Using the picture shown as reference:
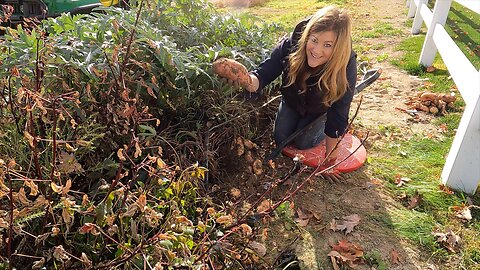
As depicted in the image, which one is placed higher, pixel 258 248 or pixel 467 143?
pixel 467 143

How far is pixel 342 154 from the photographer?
3285mm

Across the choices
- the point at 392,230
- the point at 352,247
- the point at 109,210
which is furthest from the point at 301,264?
the point at 109,210

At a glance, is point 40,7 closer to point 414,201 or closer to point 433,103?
point 414,201

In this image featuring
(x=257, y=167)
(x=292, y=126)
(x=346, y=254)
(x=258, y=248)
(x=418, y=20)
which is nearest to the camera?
(x=258, y=248)

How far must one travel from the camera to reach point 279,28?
371 centimetres

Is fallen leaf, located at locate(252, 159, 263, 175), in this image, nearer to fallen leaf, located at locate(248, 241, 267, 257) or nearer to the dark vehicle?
fallen leaf, located at locate(248, 241, 267, 257)

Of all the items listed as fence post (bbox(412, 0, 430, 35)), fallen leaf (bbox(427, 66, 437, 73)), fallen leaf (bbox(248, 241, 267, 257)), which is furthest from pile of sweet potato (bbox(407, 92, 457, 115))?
fence post (bbox(412, 0, 430, 35))

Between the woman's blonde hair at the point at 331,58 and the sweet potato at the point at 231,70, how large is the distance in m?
0.40

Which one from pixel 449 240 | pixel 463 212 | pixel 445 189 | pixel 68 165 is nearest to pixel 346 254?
pixel 449 240

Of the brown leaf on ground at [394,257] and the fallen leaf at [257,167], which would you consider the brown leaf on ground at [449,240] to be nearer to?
the brown leaf on ground at [394,257]

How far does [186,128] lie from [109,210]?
116cm

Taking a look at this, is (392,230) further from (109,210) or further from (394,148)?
(109,210)

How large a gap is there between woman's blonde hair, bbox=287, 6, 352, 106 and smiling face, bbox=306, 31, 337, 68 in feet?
0.08

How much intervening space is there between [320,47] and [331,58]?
0.38ft
